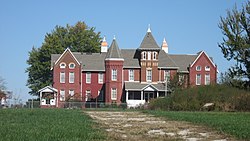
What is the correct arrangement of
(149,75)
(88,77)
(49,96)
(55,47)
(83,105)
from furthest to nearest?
(55,47)
(88,77)
(149,75)
(49,96)
(83,105)

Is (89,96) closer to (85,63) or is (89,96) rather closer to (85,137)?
(85,63)

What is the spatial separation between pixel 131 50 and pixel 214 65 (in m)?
13.4

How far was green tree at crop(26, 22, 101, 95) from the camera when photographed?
8175 cm

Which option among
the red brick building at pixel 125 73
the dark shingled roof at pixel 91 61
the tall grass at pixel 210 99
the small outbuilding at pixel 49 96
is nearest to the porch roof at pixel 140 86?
the red brick building at pixel 125 73

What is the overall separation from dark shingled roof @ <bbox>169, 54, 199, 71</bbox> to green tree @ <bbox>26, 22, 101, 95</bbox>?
1851cm

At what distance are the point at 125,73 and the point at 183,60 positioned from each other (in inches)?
430

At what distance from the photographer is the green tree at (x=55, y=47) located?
8175 centimetres

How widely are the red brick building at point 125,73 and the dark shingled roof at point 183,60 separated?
0.16 m

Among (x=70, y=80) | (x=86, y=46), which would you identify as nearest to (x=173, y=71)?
(x=70, y=80)

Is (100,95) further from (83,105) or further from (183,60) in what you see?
(183,60)

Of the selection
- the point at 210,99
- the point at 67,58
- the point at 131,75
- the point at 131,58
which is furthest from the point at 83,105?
the point at 210,99

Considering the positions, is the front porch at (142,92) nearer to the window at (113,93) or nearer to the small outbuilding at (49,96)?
the window at (113,93)

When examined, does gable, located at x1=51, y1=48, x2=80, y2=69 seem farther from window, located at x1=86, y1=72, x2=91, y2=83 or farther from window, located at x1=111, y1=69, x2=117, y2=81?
window, located at x1=111, y1=69, x2=117, y2=81

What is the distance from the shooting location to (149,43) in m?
68.9
